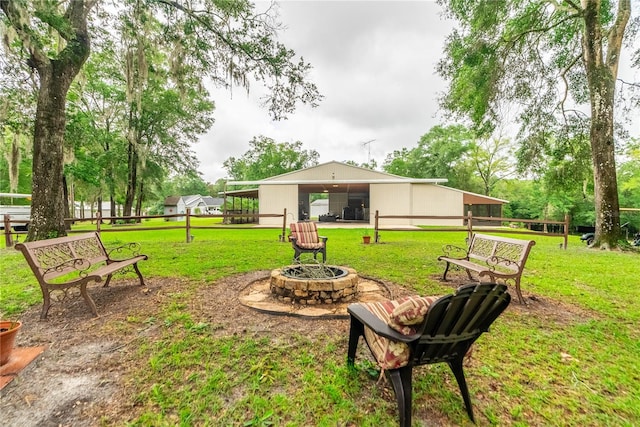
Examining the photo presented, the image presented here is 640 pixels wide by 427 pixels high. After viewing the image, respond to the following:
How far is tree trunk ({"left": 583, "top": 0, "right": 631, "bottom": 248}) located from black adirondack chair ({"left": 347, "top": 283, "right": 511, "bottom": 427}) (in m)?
8.95

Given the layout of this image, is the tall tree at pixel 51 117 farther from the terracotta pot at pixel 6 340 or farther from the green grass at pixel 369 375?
the terracotta pot at pixel 6 340

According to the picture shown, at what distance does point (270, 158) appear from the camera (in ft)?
98.9

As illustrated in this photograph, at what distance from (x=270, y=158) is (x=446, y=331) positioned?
98.7 feet

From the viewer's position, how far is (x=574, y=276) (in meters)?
4.61

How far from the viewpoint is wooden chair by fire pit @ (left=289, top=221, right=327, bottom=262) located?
16.1 feet

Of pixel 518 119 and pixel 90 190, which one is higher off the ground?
pixel 518 119

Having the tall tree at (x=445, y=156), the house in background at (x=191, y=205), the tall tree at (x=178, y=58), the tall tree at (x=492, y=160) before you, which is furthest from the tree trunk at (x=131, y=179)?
the tall tree at (x=492, y=160)

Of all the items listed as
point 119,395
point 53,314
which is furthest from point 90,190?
point 119,395

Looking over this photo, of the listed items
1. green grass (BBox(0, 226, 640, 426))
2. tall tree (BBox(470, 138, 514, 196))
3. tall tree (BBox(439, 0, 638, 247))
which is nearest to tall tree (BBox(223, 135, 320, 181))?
tall tree (BBox(470, 138, 514, 196))

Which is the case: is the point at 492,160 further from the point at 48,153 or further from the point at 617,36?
the point at 48,153

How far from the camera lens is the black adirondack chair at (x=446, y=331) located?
134 centimetres

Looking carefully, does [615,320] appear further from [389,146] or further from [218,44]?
[389,146]

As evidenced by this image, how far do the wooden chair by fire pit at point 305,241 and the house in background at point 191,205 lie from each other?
35.8m

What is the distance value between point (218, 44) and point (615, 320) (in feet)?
27.4
